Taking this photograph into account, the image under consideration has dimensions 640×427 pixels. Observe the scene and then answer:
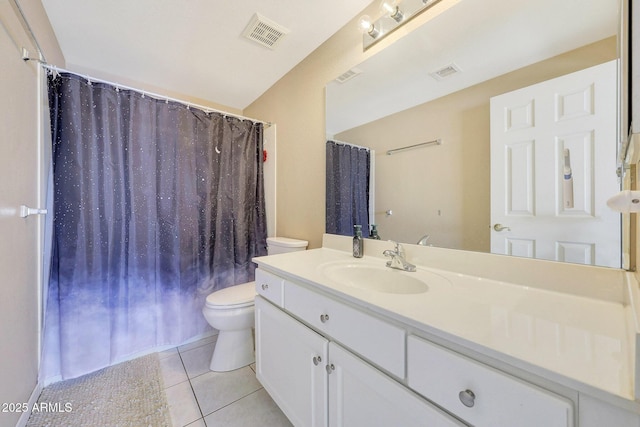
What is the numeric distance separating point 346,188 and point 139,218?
148 centimetres

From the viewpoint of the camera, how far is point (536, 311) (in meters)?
0.65

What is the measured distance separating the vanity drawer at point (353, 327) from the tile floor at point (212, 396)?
2.28 feet

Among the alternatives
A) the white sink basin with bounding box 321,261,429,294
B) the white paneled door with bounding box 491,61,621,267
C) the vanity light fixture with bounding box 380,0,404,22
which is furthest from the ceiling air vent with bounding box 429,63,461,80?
the white sink basin with bounding box 321,261,429,294

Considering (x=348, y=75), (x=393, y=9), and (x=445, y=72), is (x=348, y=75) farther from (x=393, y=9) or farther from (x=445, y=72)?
(x=445, y=72)

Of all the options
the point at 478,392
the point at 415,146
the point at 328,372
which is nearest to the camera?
the point at 478,392

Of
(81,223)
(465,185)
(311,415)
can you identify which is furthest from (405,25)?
(81,223)

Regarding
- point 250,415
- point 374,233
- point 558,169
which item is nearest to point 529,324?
point 558,169

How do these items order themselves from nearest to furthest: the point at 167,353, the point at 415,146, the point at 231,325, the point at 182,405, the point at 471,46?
the point at 471,46 < the point at 415,146 < the point at 182,405 < the point at 231,325 < the point at 167,353

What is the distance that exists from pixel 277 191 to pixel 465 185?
4.99ft

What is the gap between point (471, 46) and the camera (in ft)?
3.20

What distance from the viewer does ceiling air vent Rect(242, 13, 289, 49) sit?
143cm

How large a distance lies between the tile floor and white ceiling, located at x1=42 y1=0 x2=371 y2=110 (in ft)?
7.29

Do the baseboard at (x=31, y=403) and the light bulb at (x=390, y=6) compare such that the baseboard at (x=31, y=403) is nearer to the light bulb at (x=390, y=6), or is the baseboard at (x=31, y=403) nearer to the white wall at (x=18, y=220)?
the white wall at (x=18, y=220)

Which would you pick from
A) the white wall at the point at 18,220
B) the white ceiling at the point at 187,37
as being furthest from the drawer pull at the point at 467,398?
the white ceiling at the point at 187,37
